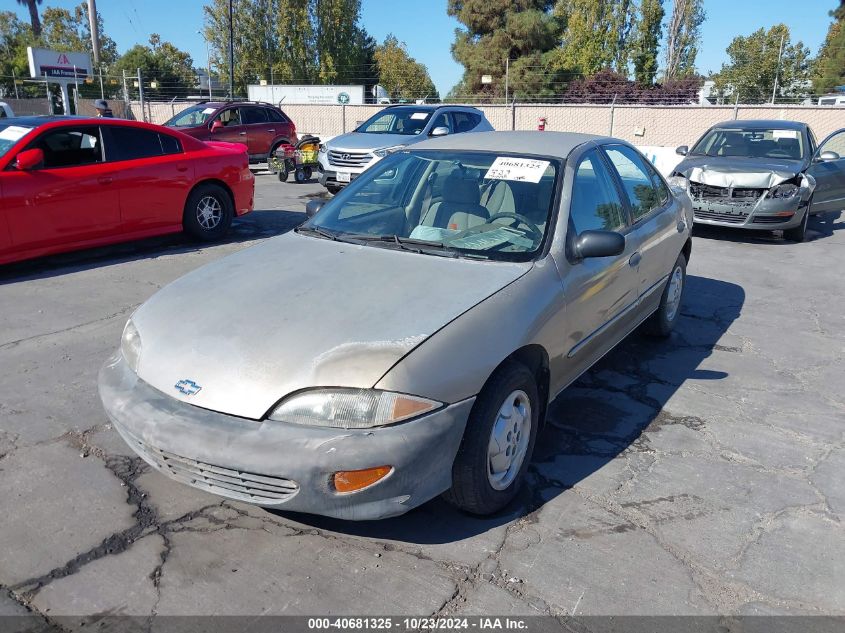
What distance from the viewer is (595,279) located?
3551 millimetres

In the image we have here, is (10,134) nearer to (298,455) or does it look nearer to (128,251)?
(128,251)

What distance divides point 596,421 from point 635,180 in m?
1.71

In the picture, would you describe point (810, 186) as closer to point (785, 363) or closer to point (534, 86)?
point (785, 363)

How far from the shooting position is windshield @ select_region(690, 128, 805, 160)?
31.8 ft

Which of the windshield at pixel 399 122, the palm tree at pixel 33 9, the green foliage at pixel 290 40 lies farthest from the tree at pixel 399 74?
the windshield at pixel 399 122

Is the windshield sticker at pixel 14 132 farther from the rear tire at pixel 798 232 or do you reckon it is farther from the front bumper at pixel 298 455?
the rear tire at pixel 798 232

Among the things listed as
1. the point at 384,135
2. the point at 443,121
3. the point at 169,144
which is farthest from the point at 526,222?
the point at 443,121

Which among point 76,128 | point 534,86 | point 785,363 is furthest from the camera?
point 534,86

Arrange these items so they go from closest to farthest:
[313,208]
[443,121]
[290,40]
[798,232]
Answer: [313,208] < [798,232] < [443,121] < [290,40]

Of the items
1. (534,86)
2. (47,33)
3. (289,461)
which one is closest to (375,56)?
(534,86)

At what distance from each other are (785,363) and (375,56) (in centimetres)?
6422

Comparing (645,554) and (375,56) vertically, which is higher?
(375,56)

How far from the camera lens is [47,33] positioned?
66562 mm

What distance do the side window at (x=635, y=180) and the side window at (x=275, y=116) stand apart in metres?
13.7
